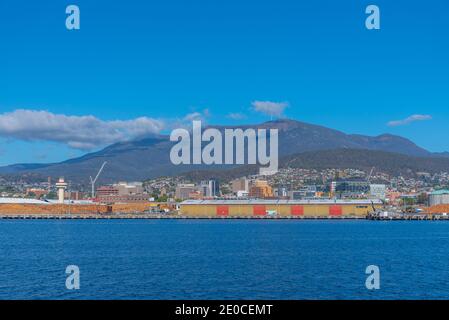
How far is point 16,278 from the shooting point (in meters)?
Answer: 28.6

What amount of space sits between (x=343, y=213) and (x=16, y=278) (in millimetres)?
95811

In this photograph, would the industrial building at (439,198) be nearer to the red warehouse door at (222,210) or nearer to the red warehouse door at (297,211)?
the red warehouse door at (297,211)

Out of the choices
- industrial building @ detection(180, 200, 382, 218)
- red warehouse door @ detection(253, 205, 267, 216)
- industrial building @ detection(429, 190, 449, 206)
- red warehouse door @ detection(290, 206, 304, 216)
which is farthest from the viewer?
industrial building @ detection(429, 190, 449, 206)

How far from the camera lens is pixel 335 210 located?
118875mm

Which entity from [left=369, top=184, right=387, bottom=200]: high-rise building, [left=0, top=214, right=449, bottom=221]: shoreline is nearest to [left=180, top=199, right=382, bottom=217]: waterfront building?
[left=0, top=214, right=449, bottom=221]: shoreline

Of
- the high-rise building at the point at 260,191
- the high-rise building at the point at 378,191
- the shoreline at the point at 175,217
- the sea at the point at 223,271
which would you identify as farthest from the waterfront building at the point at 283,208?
the sea at the point at 223,271

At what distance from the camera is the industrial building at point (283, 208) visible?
119 metres

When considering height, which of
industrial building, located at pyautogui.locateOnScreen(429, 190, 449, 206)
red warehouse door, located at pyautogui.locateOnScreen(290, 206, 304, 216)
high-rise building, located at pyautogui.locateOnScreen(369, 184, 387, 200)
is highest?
high-rise building, located at pyautogui.locateOnScreen(369, 184, 387, 200)

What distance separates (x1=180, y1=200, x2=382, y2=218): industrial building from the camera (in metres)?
119

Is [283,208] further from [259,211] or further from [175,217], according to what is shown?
[175,217]

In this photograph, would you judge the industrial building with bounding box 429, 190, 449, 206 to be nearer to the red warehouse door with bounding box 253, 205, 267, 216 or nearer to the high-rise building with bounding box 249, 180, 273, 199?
the high-rise building with bounding box 249, 180, 273, 199

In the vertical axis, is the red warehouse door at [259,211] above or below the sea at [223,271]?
above
